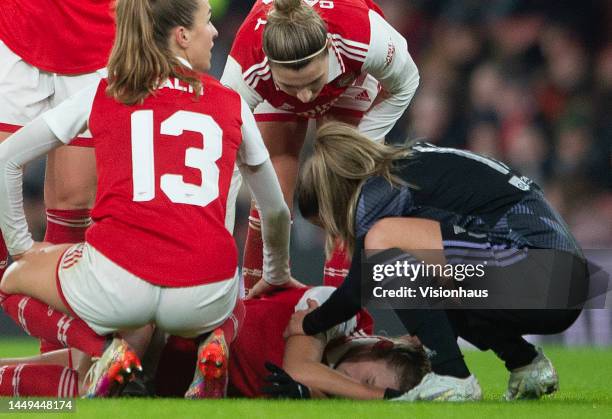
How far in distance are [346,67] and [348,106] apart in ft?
1.43

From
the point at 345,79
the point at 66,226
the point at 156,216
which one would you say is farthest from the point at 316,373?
the point at 345,79

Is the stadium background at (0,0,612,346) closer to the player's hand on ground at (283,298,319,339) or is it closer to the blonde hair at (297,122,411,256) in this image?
the player's hand on ground at (283,298,319,339)

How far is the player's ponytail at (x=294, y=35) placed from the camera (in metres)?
3.83

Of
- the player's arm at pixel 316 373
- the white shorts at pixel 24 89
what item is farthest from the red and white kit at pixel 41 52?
the player's arm at pixel 316 373

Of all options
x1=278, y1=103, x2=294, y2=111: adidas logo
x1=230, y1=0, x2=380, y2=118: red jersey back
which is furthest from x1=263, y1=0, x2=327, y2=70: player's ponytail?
x1=278, y1=103, x2=294, y2=111: adidas logo

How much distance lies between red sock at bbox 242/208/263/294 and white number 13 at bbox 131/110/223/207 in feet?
4.64

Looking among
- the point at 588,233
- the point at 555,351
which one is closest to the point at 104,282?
the point at 555,351

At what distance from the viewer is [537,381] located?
3297 mm

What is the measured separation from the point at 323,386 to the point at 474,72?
5.22 meters

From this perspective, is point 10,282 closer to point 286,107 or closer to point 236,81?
point 236,81

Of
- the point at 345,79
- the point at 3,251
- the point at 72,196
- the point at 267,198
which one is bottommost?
the point at 3,251

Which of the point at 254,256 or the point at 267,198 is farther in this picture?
the point at 254,256

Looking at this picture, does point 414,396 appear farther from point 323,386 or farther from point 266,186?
point 266,186

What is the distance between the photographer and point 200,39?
3299 millimetres
